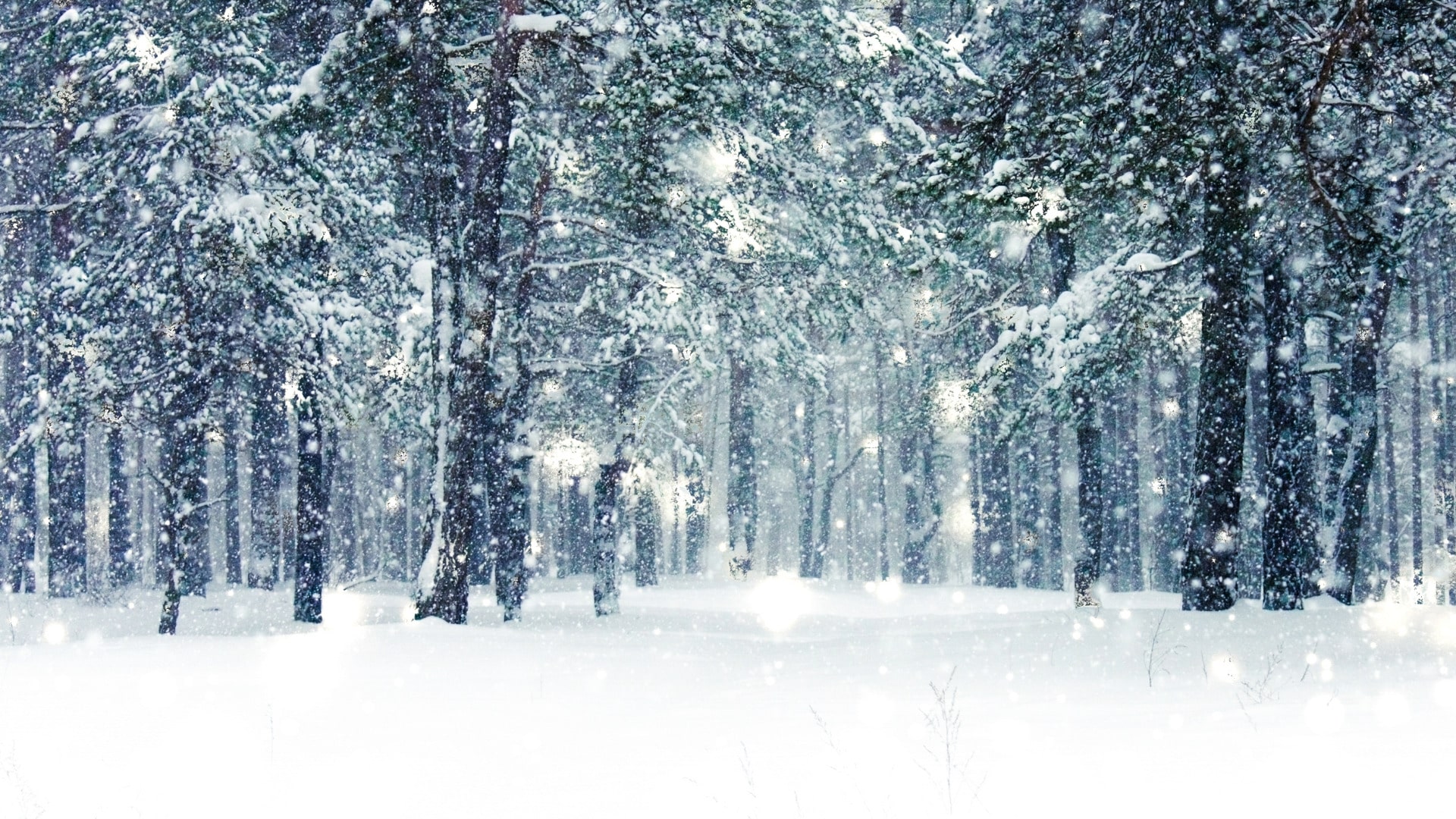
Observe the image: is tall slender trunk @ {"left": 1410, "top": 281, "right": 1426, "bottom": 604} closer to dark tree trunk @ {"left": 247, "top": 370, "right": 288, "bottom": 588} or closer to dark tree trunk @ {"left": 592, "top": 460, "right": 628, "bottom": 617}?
dark tree trunk @ {"left": 592, "top": 460, "right": 628, "bottom": 617}

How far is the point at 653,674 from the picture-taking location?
10.3 metres

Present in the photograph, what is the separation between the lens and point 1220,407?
12.3 m

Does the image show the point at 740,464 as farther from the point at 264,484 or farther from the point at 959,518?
the point at 959,518

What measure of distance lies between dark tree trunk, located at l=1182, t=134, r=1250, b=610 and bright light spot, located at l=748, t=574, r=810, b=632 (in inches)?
279

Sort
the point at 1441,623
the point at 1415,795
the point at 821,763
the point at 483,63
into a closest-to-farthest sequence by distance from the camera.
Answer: the point at 1415,795 → the point at 821,763 → the point at 1441,623 → the point at 483,63

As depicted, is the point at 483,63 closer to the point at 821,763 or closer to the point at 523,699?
the point at 523,699

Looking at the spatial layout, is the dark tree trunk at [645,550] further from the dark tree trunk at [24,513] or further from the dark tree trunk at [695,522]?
the dark tree trunk at [24,513]

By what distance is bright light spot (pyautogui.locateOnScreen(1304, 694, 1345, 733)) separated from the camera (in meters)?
6.16

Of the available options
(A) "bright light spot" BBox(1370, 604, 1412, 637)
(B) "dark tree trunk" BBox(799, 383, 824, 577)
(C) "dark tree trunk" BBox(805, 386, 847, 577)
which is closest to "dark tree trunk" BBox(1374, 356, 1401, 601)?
(C) "dark tree trunk" BBox(805, 386, 847, 577)

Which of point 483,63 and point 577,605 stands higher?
point 483,63

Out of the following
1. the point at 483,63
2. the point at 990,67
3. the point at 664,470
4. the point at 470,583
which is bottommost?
the point at 470,583

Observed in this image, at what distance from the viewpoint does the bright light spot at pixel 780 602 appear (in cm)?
1952

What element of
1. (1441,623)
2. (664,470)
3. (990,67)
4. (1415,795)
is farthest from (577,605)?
(1415,795)

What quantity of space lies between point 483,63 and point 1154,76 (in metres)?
7.94
